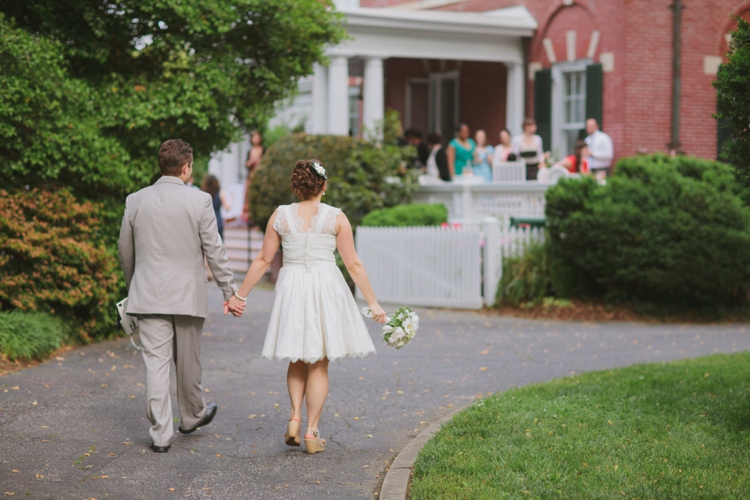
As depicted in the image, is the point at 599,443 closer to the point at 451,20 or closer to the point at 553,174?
the point at 553,174

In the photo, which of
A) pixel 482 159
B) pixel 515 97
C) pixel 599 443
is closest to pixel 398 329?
pixel 599 443

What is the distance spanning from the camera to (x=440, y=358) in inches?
391

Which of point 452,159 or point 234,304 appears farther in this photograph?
point 452,159

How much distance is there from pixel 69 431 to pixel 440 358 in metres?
4.42

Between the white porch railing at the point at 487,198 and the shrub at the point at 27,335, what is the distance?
7964 mm

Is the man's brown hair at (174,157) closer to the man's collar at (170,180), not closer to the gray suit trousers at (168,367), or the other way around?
the man's collar at (170,180)

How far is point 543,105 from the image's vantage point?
19375 millimetres

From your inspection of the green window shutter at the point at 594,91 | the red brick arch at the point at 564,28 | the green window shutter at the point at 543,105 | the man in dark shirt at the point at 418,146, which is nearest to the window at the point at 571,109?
the green window shutter at the point at 543,105

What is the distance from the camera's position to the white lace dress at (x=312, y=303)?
5953 mm

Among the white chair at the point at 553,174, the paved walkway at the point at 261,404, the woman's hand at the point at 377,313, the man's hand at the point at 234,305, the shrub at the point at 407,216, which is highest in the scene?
the white chair at the point at 553,174

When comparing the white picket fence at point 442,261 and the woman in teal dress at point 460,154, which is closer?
the white picket fence at point 442,261

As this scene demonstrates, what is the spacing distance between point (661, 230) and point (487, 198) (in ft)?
13.5

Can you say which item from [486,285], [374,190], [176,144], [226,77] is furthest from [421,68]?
[176,144]

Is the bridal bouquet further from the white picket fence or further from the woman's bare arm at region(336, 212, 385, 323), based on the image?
the white picket fence
